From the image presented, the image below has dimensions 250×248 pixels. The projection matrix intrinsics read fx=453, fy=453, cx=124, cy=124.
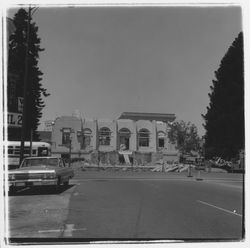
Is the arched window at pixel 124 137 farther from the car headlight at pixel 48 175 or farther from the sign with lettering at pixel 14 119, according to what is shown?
the sign with lettering at pixel 14 119

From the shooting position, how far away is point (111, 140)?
237 ft

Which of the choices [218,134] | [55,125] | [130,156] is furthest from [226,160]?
[55,125]

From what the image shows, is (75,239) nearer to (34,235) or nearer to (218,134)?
(34,235)

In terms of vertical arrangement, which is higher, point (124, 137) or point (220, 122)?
point (220, 122)

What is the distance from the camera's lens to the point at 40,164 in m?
17.2

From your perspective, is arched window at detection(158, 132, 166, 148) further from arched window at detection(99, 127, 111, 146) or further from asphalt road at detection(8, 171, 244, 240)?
asphalt road at detection(8, 171, 244, 240)

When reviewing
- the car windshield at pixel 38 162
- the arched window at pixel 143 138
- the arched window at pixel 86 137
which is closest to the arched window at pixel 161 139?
the arched window at pixel 143 138

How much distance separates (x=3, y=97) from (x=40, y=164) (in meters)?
11.5

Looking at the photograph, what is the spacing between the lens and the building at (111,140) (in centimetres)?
6862

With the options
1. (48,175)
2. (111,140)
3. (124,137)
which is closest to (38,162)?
(48,175)

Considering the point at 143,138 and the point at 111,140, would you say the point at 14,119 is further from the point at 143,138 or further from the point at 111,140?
the point at 143,138

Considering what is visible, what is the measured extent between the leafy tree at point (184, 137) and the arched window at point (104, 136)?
35.1 feet

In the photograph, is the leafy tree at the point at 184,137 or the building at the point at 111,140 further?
the leafy tree at the point at 184,137

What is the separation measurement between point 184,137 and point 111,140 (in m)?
13.8
